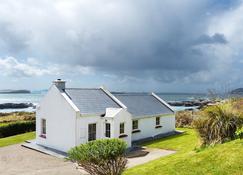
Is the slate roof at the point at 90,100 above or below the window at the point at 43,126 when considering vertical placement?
above

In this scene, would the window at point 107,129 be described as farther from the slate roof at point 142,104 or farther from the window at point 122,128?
the slate roof at point 142,104

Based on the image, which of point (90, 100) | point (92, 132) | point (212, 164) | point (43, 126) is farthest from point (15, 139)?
point (212, 164)

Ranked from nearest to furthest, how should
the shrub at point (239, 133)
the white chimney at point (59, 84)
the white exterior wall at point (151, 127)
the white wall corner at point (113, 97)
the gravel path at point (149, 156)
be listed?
the shrub at point (239, 133)
the gravel path at point (149, 156)
the white chimney at point (59, 84)
the white wall corner at point (113, 97)
the white exterior wall at point (151, 127)

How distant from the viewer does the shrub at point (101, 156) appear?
964 centimetres

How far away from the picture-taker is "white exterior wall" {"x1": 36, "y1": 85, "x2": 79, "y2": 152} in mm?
22656

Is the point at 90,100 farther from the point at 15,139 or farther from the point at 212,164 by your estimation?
the point at 212,164

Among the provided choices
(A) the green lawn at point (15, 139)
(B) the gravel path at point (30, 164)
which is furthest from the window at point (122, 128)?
(A) the green lawn at point (15, 139)

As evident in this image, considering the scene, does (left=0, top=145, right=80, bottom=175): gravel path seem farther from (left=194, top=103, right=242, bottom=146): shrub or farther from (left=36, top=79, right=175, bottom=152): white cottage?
(left=194, top=103, right=242, bottom=146): shrub

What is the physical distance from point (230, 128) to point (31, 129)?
2493 cm

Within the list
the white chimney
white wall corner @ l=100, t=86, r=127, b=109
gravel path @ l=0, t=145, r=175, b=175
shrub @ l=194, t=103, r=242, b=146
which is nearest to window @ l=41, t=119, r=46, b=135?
gravel path @ l=0, t=145, r=175, b=175

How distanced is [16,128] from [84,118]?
1344 centimetres

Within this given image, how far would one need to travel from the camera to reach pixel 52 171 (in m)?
18.1

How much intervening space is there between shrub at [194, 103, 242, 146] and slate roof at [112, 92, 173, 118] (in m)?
11.5

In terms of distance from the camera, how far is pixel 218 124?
15.1 m
